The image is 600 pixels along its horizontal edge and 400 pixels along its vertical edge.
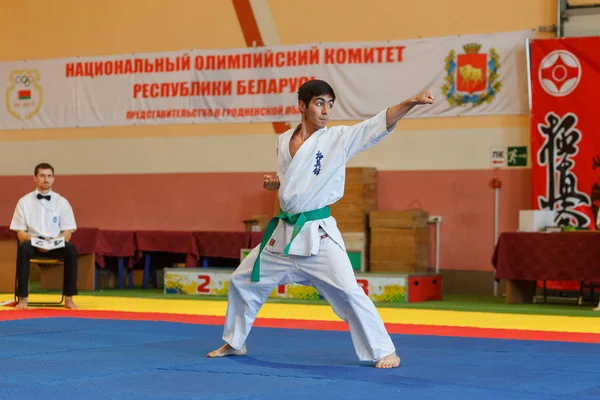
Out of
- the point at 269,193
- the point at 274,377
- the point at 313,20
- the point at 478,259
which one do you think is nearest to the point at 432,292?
the point at 478,259

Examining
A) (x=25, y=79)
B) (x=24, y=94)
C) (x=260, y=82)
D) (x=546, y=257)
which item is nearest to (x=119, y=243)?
(x=260, y=82)

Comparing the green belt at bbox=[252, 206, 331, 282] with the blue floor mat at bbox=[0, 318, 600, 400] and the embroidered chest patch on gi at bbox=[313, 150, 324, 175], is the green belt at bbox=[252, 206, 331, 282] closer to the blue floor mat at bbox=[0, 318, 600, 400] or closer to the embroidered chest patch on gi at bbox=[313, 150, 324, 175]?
the embroidered chest patch on gi at bbox=[313, 150, 324, 175]

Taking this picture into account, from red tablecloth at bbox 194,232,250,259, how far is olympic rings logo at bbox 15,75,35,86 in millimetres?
4012

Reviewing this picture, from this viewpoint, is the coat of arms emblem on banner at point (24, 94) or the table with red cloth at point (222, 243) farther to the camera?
the coat of arms emblem on banner at point (24, 94)

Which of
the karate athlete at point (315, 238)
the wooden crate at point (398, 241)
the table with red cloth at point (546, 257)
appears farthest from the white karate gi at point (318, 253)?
the wooden crate at point (398, 241)

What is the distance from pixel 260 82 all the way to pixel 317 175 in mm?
7256

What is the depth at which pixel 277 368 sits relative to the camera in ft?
15.1

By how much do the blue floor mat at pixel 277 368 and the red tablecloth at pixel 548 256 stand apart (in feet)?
10.4

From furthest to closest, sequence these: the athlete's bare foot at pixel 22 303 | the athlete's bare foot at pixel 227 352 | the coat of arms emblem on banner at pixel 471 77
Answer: the coat of arms emblem on banner at pixel 471 77
the athlete's bare foot at pixel 22 303
the athlete's bare foot at pixel 227 352

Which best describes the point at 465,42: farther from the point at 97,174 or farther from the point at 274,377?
the point at 274,377

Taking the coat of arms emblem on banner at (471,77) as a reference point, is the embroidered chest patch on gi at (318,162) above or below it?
below

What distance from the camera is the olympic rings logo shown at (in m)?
13.4

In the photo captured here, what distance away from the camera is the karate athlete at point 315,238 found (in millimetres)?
4746

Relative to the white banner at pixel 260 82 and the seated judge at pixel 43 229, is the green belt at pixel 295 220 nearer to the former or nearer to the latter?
the seated judge at pixel 43 229
